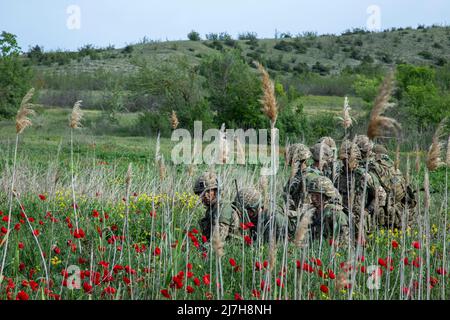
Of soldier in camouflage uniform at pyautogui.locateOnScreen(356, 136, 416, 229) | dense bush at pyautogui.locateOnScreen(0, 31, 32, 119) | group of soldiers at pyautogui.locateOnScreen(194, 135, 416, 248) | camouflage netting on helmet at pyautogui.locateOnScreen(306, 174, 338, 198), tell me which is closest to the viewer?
group of soldiers at pyautogui.locateOnScreen(194, 135, 416, 248)

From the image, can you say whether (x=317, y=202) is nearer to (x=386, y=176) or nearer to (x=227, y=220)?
(x=227, y=220)

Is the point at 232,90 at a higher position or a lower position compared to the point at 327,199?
higher

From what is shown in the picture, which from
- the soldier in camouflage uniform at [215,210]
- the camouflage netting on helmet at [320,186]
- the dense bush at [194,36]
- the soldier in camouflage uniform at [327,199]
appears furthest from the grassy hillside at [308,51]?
the soldier in camouflage uniform at [215,210]

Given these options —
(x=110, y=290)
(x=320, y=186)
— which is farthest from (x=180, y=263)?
(x=320, y=186)

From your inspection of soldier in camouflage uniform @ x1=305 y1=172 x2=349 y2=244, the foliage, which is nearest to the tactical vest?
soldier in camouflage uniform @ x1=305 y1=172 x2=349 y2=244

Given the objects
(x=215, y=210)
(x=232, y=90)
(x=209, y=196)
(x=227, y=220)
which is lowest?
(x=227, y=220)

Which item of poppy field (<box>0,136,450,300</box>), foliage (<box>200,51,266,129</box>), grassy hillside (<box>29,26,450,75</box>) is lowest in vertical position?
poppy field (<box>0,136,450,300</box>)

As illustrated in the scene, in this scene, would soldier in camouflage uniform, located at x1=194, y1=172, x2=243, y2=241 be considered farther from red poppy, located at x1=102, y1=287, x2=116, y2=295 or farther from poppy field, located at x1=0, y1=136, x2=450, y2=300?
red poppy, located at x1=102, y1=287, x2=116, y2=295

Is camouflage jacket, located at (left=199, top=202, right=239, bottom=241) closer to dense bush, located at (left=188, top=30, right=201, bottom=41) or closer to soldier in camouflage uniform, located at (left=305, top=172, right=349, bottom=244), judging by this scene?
soldier in camouflage uniform, located at (left=305, top=172, right=349, bottom=244)

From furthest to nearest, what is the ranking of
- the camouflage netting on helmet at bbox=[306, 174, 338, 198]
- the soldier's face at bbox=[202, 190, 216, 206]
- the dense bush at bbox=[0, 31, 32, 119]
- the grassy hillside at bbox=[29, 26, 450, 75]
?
1. the grassy hillside at bbox=[29, 26, 450, 75]
2. the dense bush at bbox=[0, 31, 32, 119]
3. the camouflage netting on helmet at bbox=[306, 174, 338, 198]
4. the soldier's face at bbox=[202, 190, 216, 206]

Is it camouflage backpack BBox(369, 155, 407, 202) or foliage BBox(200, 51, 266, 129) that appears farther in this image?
foliage BBox(200, 51, 266, 129)

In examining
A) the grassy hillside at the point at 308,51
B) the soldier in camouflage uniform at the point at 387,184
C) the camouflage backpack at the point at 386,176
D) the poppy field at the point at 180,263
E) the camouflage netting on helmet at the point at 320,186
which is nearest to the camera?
the poppy field at the point at 180,263

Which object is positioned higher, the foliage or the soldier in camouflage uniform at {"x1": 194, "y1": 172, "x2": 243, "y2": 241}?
the foliage

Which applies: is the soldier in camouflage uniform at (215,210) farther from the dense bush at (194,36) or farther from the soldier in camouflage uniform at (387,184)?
the dense bush at (194,36)
